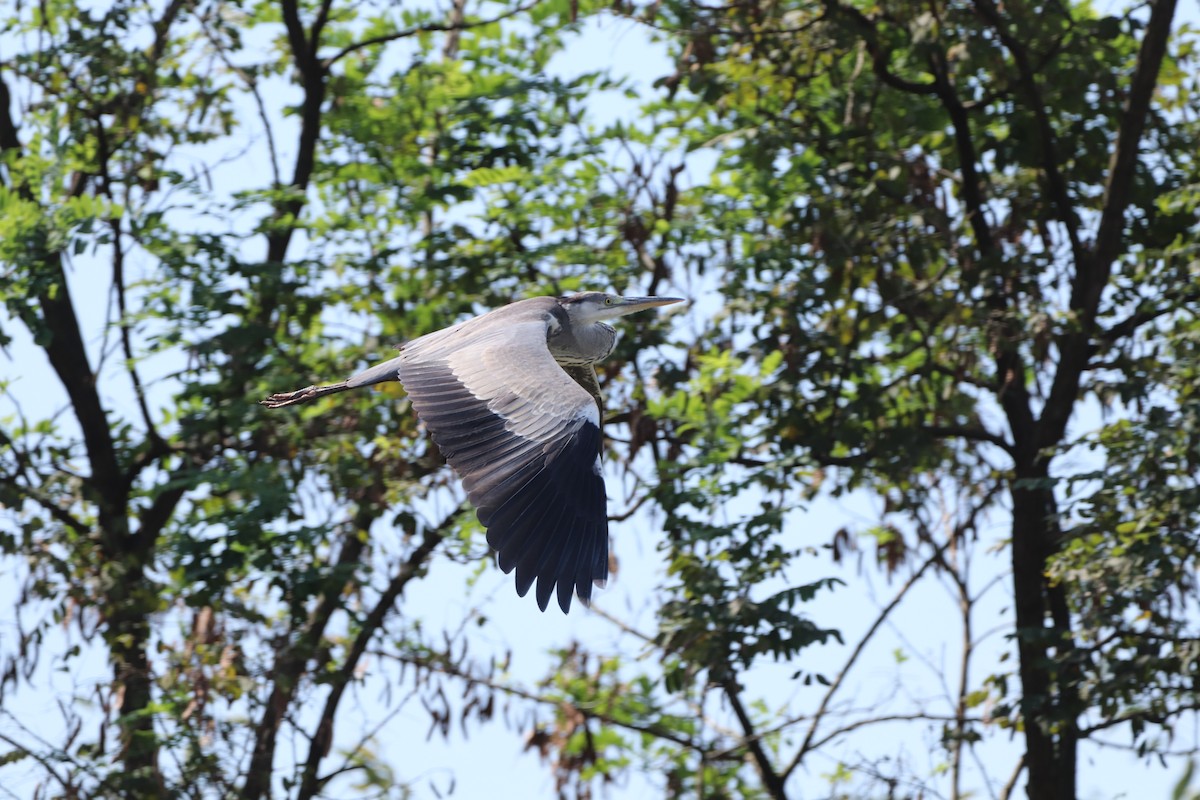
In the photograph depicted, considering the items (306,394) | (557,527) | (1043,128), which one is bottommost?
(557,527)

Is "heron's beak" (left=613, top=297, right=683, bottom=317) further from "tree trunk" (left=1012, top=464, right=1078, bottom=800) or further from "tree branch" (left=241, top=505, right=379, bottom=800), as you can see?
"tree branch" (left=241, top=505, right=379, bottom=800)

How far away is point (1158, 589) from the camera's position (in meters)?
7.02

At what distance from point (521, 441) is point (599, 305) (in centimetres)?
213

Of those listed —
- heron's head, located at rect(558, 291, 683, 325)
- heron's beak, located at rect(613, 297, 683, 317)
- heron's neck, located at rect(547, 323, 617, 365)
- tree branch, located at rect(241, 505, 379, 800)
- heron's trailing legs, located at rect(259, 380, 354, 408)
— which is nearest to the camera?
heron's trailing legs, located at rect(259, 380, 354, 408)

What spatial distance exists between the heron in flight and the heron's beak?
110cm

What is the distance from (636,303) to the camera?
23.6 ft

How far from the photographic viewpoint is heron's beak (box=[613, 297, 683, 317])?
7072 millimetres

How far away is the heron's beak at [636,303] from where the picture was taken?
23.2 ft

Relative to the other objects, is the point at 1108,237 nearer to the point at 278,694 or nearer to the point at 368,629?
the point at 368,629

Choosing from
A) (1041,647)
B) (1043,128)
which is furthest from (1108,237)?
(1041,647)

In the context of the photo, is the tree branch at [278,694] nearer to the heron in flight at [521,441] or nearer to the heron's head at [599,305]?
the heron's head at [599,305]

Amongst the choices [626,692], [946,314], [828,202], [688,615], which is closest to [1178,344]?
[946,314]

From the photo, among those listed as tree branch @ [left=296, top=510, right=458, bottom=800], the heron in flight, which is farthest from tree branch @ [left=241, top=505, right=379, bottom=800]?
the heron in flight

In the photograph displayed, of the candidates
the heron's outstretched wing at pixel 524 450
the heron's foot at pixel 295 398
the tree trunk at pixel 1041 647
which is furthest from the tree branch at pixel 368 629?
the heron's outstretched wing at pixel 524 450
